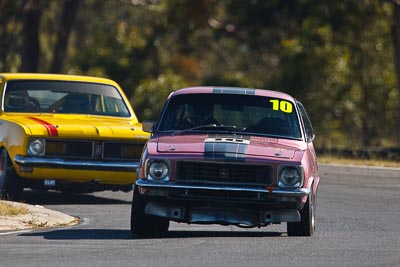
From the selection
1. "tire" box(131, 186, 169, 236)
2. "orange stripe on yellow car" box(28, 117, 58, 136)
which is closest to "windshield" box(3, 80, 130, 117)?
"orange stripe on yellow car" box(28, 117, 58, 136)

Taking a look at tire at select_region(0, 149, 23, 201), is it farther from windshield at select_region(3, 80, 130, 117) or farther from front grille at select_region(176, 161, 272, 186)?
front grille at select_region(176, 161, 272, 186)

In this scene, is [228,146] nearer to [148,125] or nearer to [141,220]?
[141,220]

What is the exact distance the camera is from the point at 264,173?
38.0 feet

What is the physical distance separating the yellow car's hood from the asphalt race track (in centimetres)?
95

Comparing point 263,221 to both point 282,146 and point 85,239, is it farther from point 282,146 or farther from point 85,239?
point 85,239

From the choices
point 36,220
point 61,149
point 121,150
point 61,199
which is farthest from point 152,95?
point 36,220

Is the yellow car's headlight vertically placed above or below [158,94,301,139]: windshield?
below

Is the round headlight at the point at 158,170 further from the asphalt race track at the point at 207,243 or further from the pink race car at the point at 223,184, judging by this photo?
the asphalt race track at the point at 207,243

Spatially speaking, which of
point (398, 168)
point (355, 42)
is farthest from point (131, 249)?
point (355, 42)

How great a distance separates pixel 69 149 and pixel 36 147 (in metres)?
0.45

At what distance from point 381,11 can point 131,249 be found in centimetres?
2961

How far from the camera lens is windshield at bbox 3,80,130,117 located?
1698cm

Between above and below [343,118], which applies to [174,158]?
above

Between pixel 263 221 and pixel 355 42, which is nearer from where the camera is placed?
pixel 263 221
